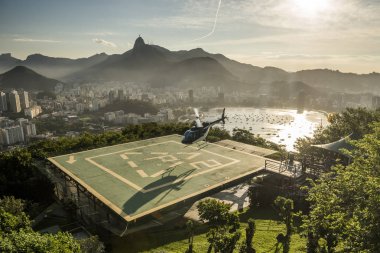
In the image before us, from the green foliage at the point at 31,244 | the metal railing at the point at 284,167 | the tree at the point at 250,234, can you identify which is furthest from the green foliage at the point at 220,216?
the metal railing at the point at 284,167

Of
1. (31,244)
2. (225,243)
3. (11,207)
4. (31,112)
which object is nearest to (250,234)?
(225,243)

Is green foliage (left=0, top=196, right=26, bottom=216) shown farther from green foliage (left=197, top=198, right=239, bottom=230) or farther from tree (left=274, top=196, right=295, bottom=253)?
tree (left=274, top=196, right=295, bottom=253)

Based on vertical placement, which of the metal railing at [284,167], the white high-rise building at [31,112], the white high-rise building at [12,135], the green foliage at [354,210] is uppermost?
the green foliage at [354,210]

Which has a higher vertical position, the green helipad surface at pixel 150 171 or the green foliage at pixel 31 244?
the green foliage at pixel 31 244

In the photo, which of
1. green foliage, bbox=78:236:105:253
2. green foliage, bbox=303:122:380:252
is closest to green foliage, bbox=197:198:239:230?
green foliage, bbox=303:122:380:252

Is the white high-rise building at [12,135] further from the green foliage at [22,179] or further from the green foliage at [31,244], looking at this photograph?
the green foliage at [31,244]

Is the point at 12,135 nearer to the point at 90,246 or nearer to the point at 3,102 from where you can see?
the point at 3,102

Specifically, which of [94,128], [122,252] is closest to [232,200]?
[122,252]

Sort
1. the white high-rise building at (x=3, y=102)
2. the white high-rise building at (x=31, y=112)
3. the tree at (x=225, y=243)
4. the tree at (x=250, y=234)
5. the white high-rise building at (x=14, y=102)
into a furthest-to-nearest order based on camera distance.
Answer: the white high-rise building at (x=3, y=102) < the white high-rise building at (x=14, y=102) < the white high-rise building at (x=31, y=112) < the tree at (x=250, y=234) < the tree at (x=225, y=243)
